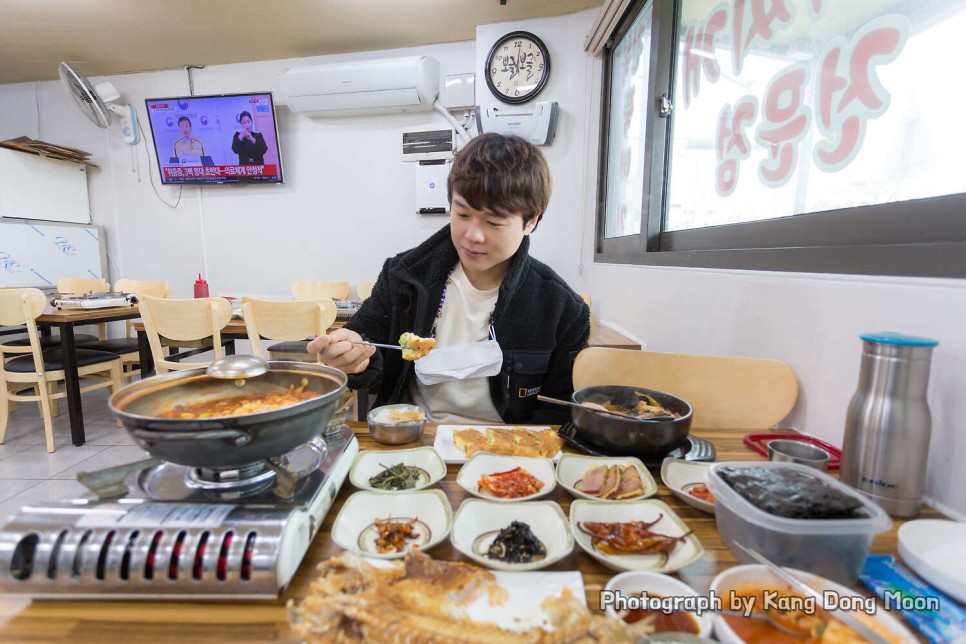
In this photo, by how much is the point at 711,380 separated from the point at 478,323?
2.47 ft

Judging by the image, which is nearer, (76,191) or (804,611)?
(804,611)

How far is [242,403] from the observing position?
80cm

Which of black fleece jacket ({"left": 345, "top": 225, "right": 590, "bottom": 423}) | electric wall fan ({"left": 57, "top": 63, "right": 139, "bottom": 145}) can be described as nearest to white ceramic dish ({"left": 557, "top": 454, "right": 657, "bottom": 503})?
black fleece jacket ({"left": 345, "top": 225, "right": 590, "bottom": 423})

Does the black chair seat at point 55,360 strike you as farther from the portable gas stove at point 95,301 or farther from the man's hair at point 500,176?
the man's hair at point 500,176

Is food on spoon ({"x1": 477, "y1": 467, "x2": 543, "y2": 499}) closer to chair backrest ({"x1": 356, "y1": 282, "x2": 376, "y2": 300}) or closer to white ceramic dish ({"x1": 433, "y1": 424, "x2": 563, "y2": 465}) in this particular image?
white ceramic dish ({"x1": 433, "y1": 424, "x2": 563, "y2": 465})

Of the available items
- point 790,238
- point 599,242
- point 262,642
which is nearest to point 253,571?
point 262,642

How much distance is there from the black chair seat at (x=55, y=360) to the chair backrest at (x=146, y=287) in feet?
2.97

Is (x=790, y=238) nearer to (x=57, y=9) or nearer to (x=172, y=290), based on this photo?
(x=57, y=9)

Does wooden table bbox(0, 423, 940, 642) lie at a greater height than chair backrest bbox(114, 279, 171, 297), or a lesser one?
lesser

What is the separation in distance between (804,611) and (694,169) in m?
2.07

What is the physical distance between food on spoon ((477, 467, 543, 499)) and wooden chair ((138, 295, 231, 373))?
2509 mm

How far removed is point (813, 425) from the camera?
1.05 m

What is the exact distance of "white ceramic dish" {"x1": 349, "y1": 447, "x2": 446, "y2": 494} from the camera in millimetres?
787

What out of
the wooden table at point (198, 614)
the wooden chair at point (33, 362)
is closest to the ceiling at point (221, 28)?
the wooden chair at point (33, 362)
